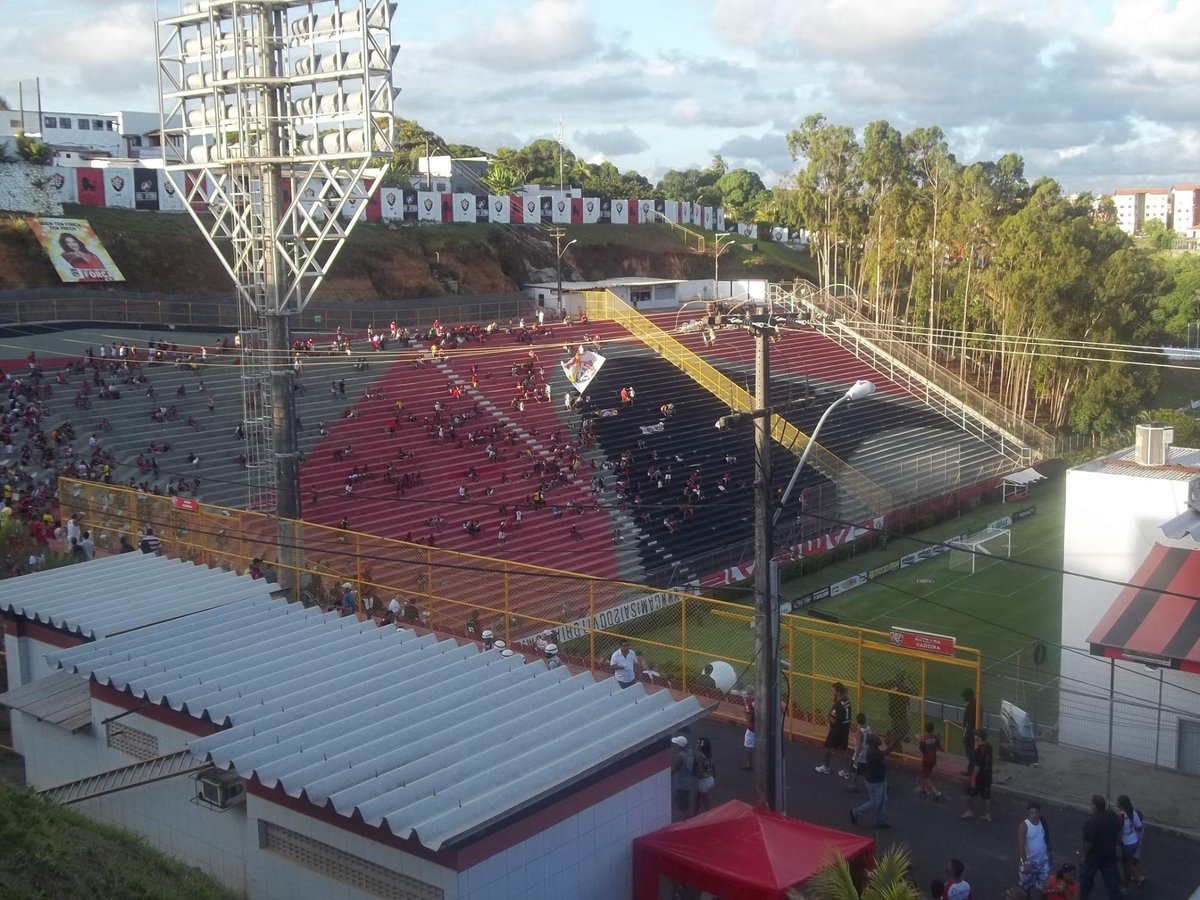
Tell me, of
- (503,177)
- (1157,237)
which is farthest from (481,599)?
(1157,237)

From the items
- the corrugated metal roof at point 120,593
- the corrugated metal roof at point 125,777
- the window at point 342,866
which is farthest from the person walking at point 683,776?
the corrugated metal roof at point 120,593

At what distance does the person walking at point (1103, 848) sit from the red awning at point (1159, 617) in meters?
3.66

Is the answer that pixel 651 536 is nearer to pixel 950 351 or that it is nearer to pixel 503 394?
pixel 503 394

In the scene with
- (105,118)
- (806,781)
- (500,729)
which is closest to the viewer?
(500,729)

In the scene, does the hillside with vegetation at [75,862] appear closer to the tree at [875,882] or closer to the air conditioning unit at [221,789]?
the air conditioning unit at [221,789]

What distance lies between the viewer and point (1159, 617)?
16.5m

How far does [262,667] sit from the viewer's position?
13562mm

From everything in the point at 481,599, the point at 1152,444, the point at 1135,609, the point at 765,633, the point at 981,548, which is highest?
the point at 1152,444

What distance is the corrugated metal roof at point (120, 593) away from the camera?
16047 mm

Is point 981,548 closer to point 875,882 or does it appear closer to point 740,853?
point 740,853

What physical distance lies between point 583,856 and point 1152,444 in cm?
1398

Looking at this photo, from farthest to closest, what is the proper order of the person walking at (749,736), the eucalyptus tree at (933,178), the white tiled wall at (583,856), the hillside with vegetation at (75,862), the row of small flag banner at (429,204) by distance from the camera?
the eucalyptus tree at (933,178) < the row of small flag banner at (429,204) < the person walking at (749,736) < the white tiled wall at (583,856) < the hillside with vegetation at (75,862)

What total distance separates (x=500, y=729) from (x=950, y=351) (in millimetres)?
52301

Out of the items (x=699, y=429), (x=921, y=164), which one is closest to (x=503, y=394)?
(x=699, y=429)
